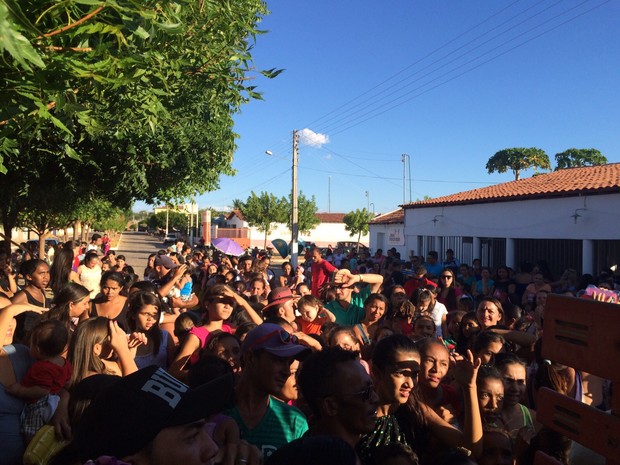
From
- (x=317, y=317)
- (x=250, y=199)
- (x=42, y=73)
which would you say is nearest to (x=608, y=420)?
(x=42, y=73)

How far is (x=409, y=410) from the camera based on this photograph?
3.02m

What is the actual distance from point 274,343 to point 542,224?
54.6 ft

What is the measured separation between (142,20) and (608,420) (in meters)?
3.05

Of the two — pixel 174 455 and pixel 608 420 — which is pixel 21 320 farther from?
pixel 608 420

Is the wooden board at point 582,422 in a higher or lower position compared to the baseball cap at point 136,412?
lower

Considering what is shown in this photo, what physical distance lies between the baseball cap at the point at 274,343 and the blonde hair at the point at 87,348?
1032 millimetres

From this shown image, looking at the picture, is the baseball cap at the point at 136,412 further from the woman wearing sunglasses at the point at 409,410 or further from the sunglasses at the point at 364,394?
the woman wearing sunglasses at the point at 409,410

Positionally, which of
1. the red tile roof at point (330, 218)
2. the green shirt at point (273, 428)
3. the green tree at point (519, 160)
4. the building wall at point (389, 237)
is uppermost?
the green tree at point (519, 160)

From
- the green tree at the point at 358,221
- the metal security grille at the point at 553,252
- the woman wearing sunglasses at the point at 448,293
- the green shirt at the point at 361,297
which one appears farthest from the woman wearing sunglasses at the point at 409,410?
the green tree at the point at 358,221

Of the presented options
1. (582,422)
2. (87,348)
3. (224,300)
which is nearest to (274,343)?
(87,348)

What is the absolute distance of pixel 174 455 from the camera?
1.57 meters

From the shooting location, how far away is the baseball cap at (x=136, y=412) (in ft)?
4.86

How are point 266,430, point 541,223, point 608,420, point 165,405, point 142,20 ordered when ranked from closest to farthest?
point 165,405 < point 608,420 < point 266,430 < point 142,20 < point 541,223

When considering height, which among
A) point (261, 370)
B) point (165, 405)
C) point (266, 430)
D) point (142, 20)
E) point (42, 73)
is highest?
point (142, 20)
